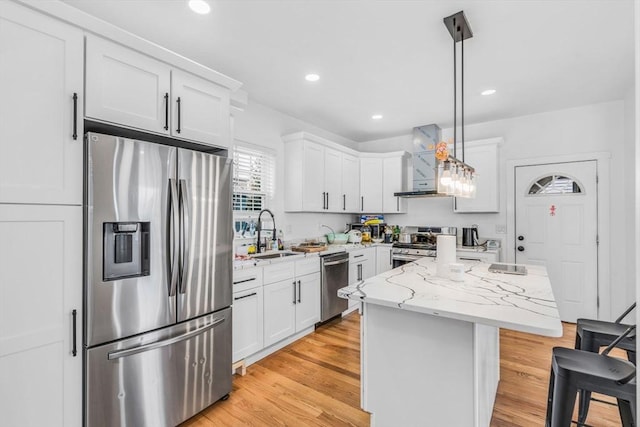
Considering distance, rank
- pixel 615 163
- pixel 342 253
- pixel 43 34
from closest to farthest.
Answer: pixel 43 34 → pixel 615 163 → pixel 342 253

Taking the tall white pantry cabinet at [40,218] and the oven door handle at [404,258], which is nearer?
the tall white pantry cabinet at [40,218]

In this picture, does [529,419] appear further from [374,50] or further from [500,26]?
[374,50]

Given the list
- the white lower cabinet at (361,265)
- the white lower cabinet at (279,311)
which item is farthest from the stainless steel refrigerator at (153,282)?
the white lower cabinet at (361,265)

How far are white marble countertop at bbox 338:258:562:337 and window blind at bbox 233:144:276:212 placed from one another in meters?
1.96

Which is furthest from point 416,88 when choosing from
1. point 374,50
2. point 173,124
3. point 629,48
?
point 173,124

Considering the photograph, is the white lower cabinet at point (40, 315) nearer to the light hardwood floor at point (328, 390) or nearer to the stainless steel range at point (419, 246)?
the light hardwood floor at point (328, 390)

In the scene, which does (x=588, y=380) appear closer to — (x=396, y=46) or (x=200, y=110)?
(x=396, y=46)

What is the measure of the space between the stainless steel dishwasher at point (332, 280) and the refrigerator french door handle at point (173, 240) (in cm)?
193

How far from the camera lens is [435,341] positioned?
5.22 ft

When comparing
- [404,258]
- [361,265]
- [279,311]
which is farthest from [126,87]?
[404,258]

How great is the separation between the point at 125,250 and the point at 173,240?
0.26 meters

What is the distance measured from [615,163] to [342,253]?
344 centimetres

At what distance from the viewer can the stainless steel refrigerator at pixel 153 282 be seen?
5.22 feet

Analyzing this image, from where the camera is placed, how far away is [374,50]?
2.44m
